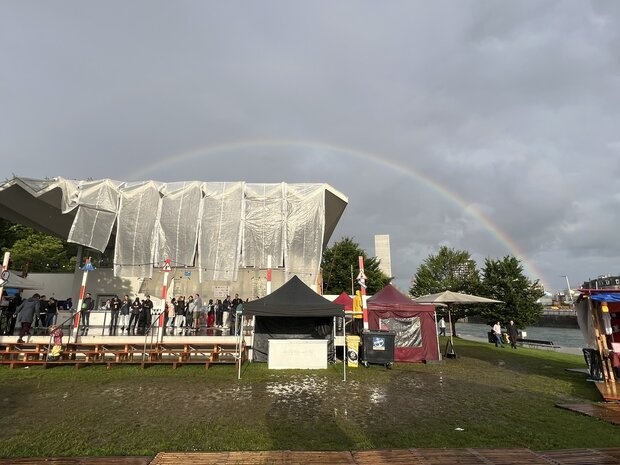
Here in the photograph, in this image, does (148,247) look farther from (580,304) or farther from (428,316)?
(580,304)

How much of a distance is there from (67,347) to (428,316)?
1565 centimetres

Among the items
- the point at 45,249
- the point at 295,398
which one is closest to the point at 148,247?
the point at 295,398

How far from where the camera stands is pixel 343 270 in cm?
4822

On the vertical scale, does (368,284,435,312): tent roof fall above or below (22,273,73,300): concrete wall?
below

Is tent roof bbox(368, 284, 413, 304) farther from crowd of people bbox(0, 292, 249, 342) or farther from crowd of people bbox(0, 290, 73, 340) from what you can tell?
crowd of people bbox(0, 290, 73, 340)

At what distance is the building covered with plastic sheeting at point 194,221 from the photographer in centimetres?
2019

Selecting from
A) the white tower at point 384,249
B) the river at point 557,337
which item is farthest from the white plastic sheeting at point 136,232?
the white tower at point 384,249

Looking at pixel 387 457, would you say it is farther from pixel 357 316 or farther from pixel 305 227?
pixel 305 227

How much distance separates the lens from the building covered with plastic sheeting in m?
20.2

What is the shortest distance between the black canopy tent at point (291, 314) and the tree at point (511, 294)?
80.2 feet

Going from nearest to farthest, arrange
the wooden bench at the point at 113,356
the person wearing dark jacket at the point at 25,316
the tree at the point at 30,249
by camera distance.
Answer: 1. the wooden bench at the point at 113,356
2. the person wearing dark jacket at the point at 25,316
3. the tree at the point at 30,249

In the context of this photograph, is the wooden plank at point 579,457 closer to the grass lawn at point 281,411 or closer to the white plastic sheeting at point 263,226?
the grass lawn at point 281,411

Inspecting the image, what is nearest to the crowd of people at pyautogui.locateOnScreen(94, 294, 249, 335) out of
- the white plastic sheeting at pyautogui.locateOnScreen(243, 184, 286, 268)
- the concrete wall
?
the white plastic sheeting at pyautogui.locateOnScreen(243, 184, 286, 268)

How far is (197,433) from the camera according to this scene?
6.12 m
